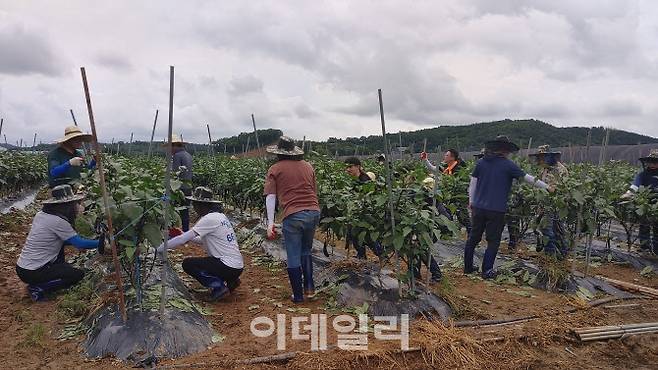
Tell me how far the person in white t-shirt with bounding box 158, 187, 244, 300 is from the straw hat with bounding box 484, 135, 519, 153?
298cm

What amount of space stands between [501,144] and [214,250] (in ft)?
10.7

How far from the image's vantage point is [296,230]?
4.52m

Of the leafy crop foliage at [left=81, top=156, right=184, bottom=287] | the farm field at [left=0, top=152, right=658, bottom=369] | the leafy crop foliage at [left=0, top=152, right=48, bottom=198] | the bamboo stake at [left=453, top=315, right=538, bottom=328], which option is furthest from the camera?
the leafy crop foliage at [left=0, top=152, right=48, bottom=198]

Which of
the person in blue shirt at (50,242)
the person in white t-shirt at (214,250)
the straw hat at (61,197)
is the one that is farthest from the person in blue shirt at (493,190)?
the straw hat at (61,197)

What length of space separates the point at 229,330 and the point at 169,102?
178 centimetres

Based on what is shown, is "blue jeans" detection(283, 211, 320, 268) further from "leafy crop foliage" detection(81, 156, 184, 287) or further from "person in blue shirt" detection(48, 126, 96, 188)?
"person in blue shirt" detection(48, 126, 96, 188)

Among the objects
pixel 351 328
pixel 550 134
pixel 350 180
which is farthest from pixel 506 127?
pixel 351 328

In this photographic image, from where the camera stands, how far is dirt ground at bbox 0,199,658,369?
3.39m

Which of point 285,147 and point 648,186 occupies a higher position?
point 285,147

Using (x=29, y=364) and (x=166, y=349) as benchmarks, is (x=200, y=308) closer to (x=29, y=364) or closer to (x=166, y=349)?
(x=166, y=349)

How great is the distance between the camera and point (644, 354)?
12.3 feet

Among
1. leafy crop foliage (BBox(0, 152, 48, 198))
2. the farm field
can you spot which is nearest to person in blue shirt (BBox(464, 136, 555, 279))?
the farm field

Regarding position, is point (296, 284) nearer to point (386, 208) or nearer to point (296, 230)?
point (296, 230)

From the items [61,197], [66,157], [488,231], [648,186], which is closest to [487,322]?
[488,231]
